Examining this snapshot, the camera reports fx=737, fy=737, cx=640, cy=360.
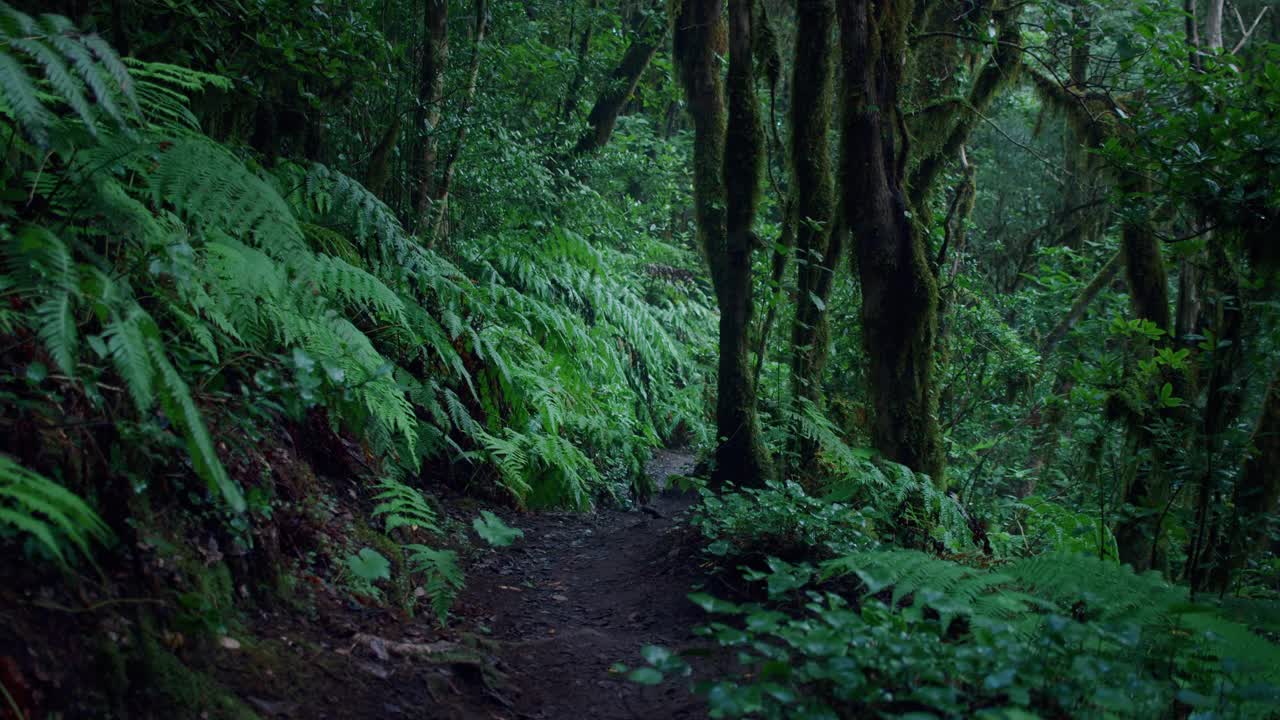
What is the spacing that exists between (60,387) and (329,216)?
2.99 m

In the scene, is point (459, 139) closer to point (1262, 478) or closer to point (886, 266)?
point (886, 266)

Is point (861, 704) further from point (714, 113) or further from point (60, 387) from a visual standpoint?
point (714, 113)

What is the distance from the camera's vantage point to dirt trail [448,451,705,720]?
3057 mm

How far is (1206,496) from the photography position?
396cm

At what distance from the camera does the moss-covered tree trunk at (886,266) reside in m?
5.06

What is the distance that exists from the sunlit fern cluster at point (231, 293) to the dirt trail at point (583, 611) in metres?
0.64

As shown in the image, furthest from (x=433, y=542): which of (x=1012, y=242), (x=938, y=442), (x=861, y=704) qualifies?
(x=1012, y=242)

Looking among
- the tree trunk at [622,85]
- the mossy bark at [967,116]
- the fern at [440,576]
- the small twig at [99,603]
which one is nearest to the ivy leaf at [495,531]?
the fern at [440,576]

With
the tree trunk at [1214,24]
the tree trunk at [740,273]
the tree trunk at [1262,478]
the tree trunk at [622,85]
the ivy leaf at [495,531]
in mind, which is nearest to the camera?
the ivy leaf at [495,531]

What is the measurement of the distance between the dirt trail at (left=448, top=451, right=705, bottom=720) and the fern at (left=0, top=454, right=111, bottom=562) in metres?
1.39

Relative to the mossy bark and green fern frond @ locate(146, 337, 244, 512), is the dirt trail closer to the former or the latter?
green fern frond @ locate(146, 337, 244, 512)

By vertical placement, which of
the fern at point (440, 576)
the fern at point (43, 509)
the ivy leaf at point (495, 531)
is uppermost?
the fern at point (43, 509)

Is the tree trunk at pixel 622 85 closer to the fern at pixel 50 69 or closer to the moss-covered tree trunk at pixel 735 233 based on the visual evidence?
the moss-covered tree trunk at pixel 735 233

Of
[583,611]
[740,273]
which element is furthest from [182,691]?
[740,273]
